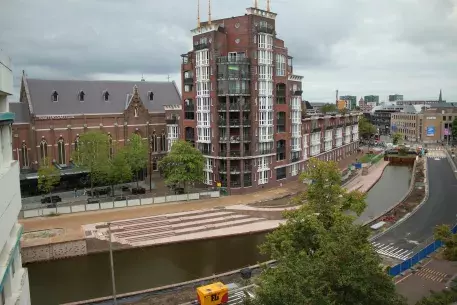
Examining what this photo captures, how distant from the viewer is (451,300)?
23.4 m

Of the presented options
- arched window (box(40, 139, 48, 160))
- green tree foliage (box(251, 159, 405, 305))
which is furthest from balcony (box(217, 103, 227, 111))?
green tree foliage (box(251, 159, 405, 305))

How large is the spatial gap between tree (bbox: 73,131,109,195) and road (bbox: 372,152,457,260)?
1666 inches

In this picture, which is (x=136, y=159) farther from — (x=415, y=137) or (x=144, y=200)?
(x=415, y=137)

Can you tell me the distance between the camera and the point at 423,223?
51594 millimetres

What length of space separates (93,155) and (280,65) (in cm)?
3639

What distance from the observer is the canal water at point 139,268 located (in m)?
36.9

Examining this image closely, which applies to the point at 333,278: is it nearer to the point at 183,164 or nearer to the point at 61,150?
the point at 183,164

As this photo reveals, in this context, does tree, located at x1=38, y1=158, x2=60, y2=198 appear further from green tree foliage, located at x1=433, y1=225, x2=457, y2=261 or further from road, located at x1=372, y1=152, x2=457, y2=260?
green tree foliage, located at x1=433, y1=225, x2=457, y2=261

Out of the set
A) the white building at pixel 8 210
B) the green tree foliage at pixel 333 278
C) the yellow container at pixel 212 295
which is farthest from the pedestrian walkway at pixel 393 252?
the white building at pixel 8 210

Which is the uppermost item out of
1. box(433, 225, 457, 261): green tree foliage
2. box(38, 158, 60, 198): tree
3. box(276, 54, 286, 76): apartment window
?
box(276, 54, 286, 76): apartment window

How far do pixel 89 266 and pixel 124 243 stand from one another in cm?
535

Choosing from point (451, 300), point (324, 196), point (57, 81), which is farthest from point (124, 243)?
point (57, 81)

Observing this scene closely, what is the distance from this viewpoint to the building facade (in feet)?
223

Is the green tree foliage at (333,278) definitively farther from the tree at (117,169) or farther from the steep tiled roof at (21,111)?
the steep tiled roof at (21,111)
